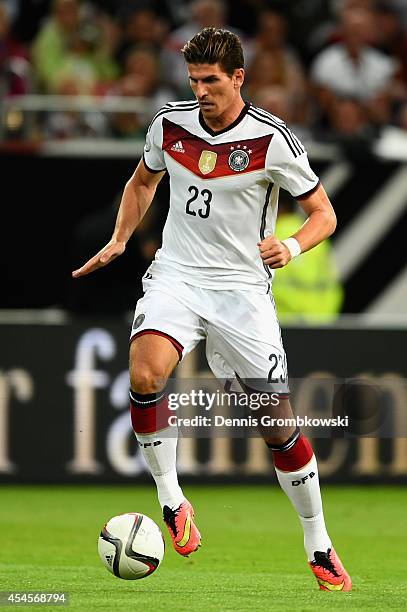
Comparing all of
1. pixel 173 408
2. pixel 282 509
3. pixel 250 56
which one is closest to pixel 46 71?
pixel 250 56

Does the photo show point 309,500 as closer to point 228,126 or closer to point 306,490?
point 306,490

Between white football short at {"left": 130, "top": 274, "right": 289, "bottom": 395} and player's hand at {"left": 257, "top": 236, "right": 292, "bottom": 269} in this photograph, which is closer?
player's hand at {"left": 257, "top": 236, "right": 292, "bottom": 269}

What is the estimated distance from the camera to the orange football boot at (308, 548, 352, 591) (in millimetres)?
6695

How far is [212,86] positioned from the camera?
6562 millimetres

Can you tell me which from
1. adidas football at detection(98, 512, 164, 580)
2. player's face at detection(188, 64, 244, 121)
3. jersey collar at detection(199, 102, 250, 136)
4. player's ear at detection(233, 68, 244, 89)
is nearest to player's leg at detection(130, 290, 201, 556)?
adidas football at detection(98, 512, 164, 580)

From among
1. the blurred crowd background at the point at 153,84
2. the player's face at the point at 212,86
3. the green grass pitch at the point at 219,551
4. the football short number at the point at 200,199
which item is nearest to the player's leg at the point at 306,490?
the green grass pitch at the point at 219,551

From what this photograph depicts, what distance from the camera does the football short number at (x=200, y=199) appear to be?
21.9 ft

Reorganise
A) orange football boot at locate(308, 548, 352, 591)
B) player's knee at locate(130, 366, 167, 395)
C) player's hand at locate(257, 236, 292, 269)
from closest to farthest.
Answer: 1. player's hand at locate(257, 236, 292, 269)
2. player's knee at locate(130, 366, 167, 395)
3. orange football boot at locate(308, 548, 352, 591)

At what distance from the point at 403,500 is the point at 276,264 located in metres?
5.22

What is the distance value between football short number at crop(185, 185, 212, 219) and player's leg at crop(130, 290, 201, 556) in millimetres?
430

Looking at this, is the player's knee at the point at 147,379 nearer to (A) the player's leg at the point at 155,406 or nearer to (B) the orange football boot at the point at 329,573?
(A) the player's leg at the point at 155,406

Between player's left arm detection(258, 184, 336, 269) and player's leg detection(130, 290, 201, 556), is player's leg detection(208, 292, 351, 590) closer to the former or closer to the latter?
player's leg detection(130, 290, 201, 556)

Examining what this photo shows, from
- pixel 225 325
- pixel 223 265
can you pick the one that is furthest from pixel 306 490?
pixel 223 265

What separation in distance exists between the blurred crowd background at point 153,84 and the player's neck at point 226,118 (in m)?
4.50
